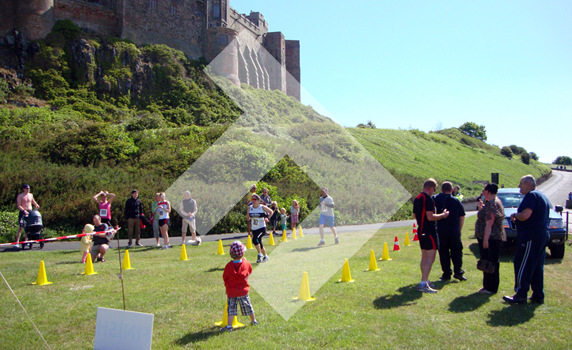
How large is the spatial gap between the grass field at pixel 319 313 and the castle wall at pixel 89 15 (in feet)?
141

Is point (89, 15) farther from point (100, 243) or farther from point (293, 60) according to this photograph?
point (100, 243)

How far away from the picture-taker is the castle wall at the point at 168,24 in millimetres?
47750

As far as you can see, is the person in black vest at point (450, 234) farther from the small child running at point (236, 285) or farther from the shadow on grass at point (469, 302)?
the small child running at point (236, 285)

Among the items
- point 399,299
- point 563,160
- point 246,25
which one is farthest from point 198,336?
point 563,160

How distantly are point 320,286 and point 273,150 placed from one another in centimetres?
1744

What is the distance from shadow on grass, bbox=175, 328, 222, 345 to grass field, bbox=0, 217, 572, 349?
1 centimetres

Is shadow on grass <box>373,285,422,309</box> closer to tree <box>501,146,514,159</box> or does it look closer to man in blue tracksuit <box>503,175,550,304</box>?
man in blue tracksuit <box>503,175,550,304</box>

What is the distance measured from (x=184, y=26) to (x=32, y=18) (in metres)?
18.9

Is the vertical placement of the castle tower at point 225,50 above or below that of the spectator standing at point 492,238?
above

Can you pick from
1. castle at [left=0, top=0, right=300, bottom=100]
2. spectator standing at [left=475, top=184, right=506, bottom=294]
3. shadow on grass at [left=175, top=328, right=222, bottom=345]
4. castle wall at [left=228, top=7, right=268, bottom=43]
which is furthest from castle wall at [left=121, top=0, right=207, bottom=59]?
shadow on grass at [left=175, top=328, right=222, bottom=345]

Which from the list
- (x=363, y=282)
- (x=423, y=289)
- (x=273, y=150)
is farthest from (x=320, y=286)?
(x=273, y=150)

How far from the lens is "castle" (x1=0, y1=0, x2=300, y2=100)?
39.2 m

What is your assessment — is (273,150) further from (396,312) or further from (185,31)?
(185,31)

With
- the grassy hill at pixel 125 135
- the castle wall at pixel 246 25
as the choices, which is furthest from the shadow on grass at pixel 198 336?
the castle wall at pixel 246 25
